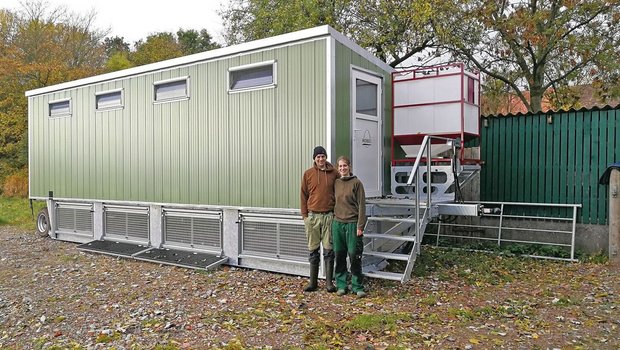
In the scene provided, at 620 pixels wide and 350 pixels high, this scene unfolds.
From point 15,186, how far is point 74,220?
41.7 feet

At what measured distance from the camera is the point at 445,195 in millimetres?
7293

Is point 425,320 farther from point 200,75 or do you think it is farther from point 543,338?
point 200,75

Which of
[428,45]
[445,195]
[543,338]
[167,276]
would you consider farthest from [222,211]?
[428,45]

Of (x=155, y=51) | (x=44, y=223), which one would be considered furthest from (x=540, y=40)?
(x=155, y=51)

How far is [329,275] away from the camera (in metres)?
6.03

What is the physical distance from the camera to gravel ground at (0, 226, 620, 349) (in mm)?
4484

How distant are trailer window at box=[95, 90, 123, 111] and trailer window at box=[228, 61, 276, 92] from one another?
281cm

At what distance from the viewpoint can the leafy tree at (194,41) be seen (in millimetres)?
27767

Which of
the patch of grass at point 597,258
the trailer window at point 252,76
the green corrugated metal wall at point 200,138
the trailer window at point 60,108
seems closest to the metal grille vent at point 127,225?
the green corrugated metal wall at point 200,138

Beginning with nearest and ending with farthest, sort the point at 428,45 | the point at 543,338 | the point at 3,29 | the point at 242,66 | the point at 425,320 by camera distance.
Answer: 1. the point at 543,338
2. the point at 425,320
3. the point at 242,66
4. the point at 428,45
5. the point at 3,29

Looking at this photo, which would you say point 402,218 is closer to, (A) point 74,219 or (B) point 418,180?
(B) point 418,180

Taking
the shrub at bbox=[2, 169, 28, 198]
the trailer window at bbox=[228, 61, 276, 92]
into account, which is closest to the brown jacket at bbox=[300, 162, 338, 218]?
the trailer window at bbox=[228, 61, 276, 92]

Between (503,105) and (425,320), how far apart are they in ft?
45.7

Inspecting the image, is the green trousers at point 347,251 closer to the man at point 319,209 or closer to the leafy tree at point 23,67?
the man at point 319,209
